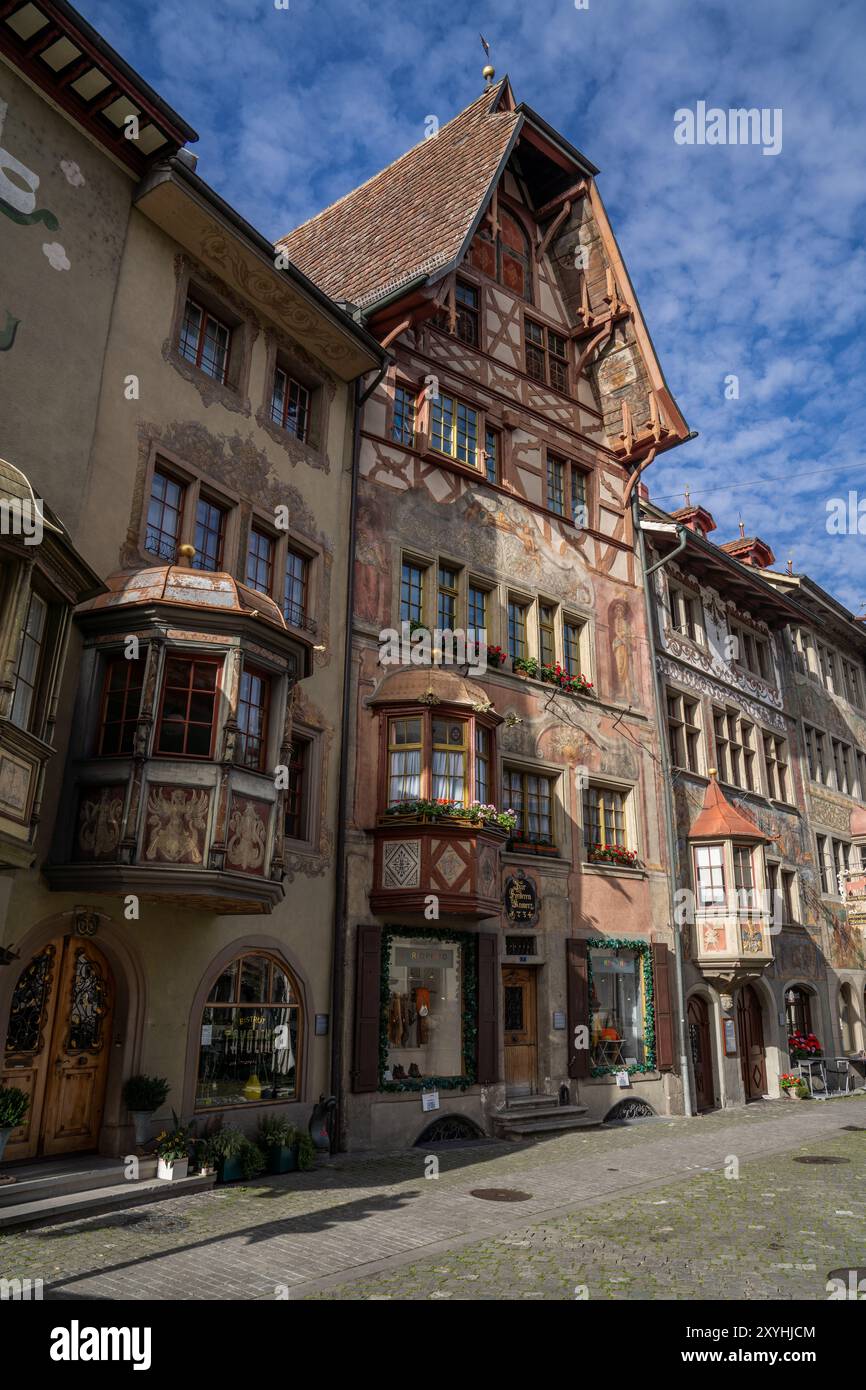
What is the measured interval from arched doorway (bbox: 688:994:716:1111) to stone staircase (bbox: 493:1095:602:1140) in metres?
4.60

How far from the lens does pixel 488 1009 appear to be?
1603 centimetres

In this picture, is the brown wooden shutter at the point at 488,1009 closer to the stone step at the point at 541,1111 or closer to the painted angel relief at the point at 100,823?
the stone step at the point at 541,1111

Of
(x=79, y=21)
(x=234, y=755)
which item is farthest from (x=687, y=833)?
(x=79, y=21)

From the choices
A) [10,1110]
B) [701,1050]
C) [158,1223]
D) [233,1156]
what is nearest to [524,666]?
[701,1050]

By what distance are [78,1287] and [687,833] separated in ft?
56.8

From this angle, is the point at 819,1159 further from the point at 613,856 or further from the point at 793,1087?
the point at 793,1087

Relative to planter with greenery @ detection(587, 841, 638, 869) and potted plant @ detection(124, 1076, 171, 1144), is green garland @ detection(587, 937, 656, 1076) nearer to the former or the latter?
planter with greenery @ detection(587, 841, 638, 869)

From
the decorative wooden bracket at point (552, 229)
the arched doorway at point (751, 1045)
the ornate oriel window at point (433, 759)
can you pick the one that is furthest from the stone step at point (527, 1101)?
the decorative wooden bracket at point (552, 229)

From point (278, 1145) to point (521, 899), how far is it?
6644 millimetres

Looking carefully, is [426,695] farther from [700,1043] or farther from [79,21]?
[700,1043]

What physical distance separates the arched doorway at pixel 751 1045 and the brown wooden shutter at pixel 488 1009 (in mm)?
9471

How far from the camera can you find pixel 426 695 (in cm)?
1538

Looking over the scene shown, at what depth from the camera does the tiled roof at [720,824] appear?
22.0 m

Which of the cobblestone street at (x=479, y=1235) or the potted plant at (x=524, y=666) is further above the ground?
the potted plant at (x=524, y=666)
